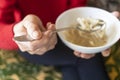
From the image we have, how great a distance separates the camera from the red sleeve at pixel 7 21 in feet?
2.81

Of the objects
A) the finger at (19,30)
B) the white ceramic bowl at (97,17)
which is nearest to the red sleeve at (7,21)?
the finger at (19,30)

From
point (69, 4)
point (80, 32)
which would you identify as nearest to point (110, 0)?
point (69, 4)

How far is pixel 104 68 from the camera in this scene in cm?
92

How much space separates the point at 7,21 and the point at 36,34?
0.70 ft

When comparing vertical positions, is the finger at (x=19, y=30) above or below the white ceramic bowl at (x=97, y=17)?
above

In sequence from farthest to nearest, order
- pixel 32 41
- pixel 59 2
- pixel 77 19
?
pixel 59 2
pixel 77 19
pixel 32 41

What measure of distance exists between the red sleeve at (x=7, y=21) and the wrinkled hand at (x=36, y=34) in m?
0.05

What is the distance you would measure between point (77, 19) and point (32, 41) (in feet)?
0.58

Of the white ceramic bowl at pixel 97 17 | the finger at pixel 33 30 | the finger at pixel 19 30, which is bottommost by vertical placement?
the white ceramic bowl at pixel 97 17

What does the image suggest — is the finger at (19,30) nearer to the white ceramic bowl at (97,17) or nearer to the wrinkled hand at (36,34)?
the wrinkled hand at (36,34)

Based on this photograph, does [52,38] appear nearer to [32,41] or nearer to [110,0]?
[32,41]

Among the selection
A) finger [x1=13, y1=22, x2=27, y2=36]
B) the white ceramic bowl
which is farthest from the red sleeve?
the white ceramic bowl

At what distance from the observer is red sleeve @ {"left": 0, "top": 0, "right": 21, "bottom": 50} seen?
0.86 meters

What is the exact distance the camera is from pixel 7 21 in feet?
2.99
